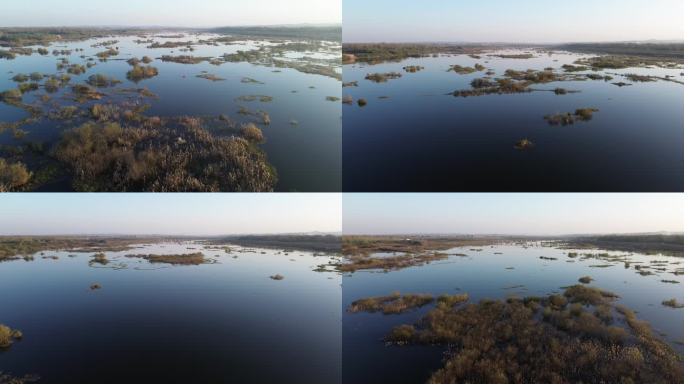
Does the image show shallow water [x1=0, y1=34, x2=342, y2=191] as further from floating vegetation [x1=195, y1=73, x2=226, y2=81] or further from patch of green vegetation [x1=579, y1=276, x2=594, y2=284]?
patch of green vegetation [x1=579, y1=276, x2=594, y2=284]

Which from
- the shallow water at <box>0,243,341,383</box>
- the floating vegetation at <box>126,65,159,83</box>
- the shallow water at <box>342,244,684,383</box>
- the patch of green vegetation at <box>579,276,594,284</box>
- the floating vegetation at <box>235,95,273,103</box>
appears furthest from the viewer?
the patch of green vegetation at <box>579,276,594,284</box>

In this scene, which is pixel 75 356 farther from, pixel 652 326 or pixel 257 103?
pixel 652 326

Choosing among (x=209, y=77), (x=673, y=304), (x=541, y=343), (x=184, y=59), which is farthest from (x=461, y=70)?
(x=184, y=59)

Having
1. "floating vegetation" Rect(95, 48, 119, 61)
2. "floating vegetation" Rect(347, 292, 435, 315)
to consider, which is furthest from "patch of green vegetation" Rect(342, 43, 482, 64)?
"floating vegetation" Rect(95, 48, 119, 61)

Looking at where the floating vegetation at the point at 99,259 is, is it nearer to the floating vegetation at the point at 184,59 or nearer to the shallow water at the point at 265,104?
the shallow water at the point at 265,104

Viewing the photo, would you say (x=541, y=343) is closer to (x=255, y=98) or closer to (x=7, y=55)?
(x=255, y=98)

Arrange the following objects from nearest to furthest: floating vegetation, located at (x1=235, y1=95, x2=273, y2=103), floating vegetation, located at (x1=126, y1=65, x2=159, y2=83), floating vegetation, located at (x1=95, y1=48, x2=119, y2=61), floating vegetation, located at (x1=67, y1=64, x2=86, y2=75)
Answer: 1. floating vegetation, located at (x1=235, y1=95, x2=273, y2=103)
2. floating vegetation, located at (x1=126, y1=65, x2=159, y2=83)
3. floating vegetation, located at (x1=67, y1=64, x2=86, y2=75)
4. floating vegetation, located at (x1=95, y1=48, x2=119, y2=61)
